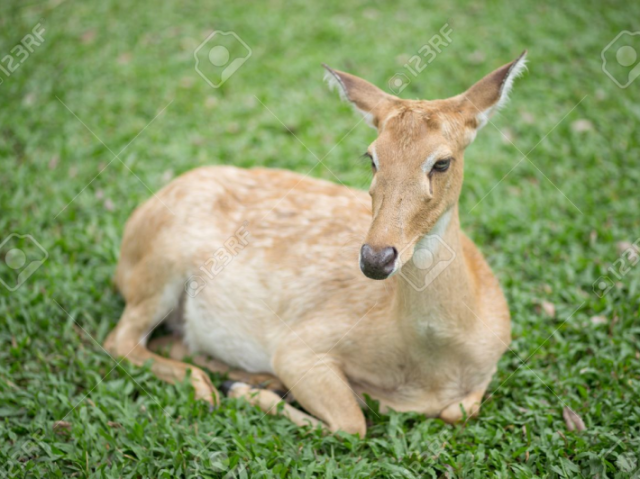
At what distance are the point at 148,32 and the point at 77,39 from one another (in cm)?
95

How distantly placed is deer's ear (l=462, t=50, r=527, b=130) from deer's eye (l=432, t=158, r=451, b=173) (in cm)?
40

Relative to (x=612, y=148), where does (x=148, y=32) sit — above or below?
above

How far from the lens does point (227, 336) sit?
4.60 m

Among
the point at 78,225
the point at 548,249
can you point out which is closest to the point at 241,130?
the point at 78,225

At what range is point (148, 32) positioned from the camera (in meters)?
8.60

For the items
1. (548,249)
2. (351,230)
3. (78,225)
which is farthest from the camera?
(78,225)

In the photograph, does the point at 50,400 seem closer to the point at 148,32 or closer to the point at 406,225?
the point at 406,225

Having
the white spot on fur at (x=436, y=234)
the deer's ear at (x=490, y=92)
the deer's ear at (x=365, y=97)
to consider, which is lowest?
the white spot on fur at (x=436, y=234)

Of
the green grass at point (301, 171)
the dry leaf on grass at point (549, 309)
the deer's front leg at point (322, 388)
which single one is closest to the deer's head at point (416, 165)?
the deer's front leg at point (322, 388)

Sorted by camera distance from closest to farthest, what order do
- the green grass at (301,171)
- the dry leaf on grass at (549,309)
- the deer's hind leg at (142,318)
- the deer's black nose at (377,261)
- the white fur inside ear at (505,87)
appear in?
the deer's black nose at (377,261) → the white fur inside ear at (505,87) → the green grass at (301,171) → the deer's hind leg at (142,318) → the dry leaf on grass at (549,309)

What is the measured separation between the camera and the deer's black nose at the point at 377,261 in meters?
3.00

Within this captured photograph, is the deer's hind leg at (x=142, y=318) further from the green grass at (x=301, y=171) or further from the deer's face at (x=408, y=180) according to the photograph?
the deer's face at (x=408, y=180)

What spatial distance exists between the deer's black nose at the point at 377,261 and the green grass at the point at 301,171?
4.19 feet

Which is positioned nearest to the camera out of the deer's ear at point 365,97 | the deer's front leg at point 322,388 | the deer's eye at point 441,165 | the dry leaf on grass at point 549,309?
the deer's eye at point 441,165
